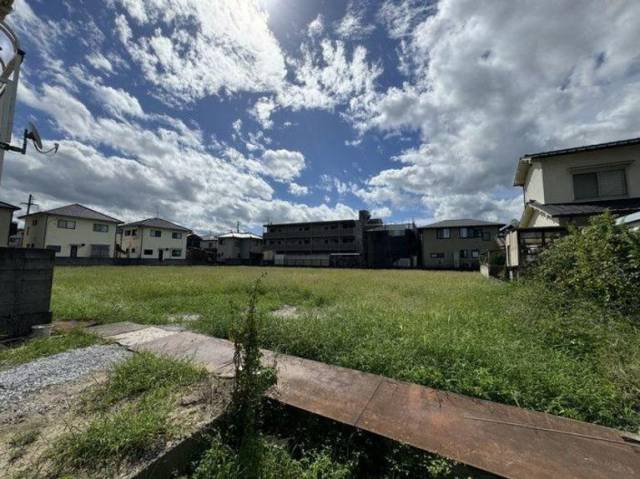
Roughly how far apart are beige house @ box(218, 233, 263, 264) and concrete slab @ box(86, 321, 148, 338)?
120ft

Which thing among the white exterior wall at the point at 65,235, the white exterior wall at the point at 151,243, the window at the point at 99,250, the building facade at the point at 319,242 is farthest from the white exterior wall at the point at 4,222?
the building facade at the point at 319,242

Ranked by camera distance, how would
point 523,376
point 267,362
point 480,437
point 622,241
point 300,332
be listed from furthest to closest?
1. point 622,241
2. point 300,332
3. point 267,362
4. point 523,376
5. point 480,437

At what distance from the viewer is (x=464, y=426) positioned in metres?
1.73

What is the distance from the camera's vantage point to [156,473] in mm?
1425

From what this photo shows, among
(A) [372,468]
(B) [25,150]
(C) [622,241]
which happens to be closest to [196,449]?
(A) [372,468]

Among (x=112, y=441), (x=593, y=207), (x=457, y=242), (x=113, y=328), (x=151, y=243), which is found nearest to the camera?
(x=112, y=441)

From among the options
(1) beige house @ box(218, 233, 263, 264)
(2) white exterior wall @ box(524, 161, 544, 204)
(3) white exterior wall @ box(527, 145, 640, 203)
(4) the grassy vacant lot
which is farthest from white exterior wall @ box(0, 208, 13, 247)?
(3) white exterior wall @ box(527, 145, 640, 203)

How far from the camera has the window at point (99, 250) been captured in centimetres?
2494

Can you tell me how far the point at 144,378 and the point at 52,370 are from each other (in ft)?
3.90

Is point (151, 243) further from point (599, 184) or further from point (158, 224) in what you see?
point (599, 184)

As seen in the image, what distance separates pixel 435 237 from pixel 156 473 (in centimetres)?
3025

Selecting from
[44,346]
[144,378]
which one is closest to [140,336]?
[44,346]

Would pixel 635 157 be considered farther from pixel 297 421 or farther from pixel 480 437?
pixel 297 421

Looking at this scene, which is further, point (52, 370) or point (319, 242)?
point (319, 242)
